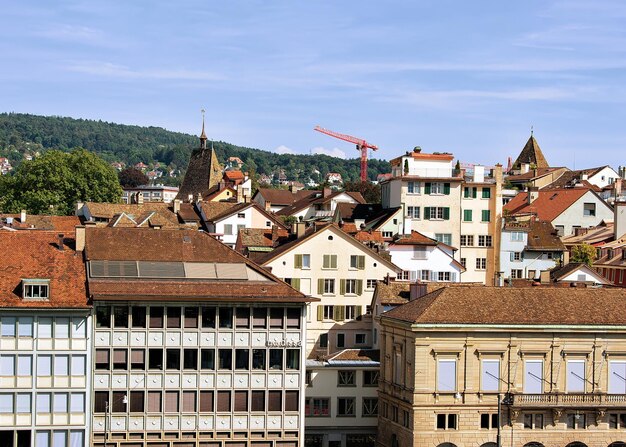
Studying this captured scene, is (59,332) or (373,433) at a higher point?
(59,332)

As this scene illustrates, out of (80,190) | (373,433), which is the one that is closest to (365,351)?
(373,433)

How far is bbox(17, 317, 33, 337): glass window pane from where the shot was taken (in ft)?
243

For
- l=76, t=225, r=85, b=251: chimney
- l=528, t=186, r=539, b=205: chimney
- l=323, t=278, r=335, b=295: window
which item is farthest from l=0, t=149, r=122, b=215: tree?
l=76, t=225, r=85, b=251: chimney

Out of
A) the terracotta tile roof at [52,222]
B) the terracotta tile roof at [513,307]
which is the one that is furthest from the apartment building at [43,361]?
the terracotta tile roof at [52,222]

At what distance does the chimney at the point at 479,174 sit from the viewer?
421 ft

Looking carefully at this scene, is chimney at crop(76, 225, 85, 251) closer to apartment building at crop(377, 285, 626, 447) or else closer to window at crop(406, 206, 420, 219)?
apartment building at crop(377, 285, 626, 447)

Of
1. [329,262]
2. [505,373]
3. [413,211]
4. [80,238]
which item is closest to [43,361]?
[80,238]

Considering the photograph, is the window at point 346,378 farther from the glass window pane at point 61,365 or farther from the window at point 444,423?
the glass window pane at point 61,365

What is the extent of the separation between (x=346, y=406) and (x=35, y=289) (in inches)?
956

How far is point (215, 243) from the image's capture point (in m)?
82.1

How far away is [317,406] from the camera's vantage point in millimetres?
90250

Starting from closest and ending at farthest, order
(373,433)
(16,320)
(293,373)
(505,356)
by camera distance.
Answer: (16,320), (293,373), (505,356), (373,433)

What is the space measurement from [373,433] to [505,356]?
36.4 ft

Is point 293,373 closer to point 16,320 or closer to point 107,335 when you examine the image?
point 107,335
